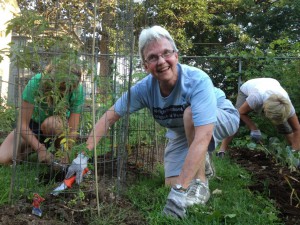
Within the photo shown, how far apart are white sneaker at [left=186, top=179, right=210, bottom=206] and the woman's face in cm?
81

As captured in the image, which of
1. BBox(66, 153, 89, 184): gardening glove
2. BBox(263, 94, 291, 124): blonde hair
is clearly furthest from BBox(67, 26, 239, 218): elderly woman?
BBox(263, 94, 291, 124): blonde hair

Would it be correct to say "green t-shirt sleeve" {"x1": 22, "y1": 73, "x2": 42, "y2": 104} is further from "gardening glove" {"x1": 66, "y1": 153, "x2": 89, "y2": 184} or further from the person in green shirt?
"gardening glove" {"x1": 66, "y1": 153, "x2": 89, "y2": 184}

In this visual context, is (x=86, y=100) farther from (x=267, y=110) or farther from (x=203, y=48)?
(x=203, y=48)

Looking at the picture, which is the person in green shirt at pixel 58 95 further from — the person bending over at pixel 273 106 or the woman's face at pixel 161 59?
the person bending over at pixel 273 106

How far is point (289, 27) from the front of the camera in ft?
59.2

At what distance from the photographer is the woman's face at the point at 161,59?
2.80 m

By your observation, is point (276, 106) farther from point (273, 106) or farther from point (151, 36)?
point (151, 36)

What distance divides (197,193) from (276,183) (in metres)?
1.04

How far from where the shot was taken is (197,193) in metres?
2.74

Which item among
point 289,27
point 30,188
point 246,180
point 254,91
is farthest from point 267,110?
point 289,27

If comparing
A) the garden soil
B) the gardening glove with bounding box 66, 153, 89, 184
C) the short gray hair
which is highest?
the short gray hair

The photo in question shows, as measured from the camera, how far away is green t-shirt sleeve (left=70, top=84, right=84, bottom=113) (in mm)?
2784

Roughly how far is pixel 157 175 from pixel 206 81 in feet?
4.09

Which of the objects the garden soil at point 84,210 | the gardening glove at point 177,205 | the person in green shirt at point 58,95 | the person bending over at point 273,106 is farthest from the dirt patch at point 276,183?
the person in green shirt at point 58,95
